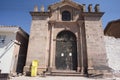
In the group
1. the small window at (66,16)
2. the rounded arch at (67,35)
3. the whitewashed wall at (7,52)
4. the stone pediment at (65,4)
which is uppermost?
the stone pediment at (65,4)

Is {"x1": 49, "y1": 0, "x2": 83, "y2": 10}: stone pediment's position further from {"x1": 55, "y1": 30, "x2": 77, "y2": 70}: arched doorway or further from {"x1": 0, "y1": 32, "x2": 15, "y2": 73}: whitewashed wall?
{"x1": 0, "y1": 32, "x2": 15, "y2": 73}: whitewashed wall

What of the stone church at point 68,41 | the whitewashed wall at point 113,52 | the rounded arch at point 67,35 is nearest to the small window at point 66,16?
the stone church at point 68,41

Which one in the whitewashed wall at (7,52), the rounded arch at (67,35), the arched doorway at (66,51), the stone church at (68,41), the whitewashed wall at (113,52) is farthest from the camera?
the rounded arch at (67,35)

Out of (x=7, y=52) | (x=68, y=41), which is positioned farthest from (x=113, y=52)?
(x=7, y=52)

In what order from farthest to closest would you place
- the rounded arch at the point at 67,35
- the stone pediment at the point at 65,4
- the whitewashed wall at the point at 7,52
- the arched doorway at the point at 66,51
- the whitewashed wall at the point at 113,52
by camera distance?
the stone pediment at the point at 65,4 < the rounded arch at the point at 67,35 < the whitewashed wall at the point at 113,52 < the arched doorway at the point at 66,51 < the whitewashed wall at the point at 7,52

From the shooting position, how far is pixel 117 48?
16.2 m

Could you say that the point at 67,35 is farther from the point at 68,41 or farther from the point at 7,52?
the point at 7,52

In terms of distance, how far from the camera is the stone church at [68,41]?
14.1m

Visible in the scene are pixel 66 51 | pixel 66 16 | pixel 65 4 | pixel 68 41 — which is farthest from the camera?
pixel 65 4

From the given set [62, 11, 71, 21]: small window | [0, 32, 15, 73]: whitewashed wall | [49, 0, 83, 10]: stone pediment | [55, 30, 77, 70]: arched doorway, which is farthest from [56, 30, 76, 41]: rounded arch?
[0, 32, 15, 73]: whitewashed wall

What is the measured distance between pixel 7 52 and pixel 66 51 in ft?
21.3

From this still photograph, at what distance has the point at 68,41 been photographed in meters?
15.8

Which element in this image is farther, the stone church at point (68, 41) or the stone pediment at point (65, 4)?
the stone pediment at point (65, 4)

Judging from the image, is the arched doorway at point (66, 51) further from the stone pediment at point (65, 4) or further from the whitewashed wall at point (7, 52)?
the whitewashed wall at point (7, 52)
